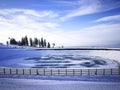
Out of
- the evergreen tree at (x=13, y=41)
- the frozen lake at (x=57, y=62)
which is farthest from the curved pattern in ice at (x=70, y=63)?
the evergreen tree at (x=13, y=41)

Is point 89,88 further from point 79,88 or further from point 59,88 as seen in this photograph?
point 59,88

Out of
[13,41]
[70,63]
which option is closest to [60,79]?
[70,63]

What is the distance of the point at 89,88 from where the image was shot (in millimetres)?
19219

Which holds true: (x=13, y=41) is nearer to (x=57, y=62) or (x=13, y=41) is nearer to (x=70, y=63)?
(x=57, y=62)

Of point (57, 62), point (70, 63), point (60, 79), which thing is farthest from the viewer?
point (57, 62)

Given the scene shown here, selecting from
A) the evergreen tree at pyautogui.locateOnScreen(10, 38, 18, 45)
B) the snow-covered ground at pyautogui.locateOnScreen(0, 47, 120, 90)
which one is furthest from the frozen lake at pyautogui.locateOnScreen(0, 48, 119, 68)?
the evergreen tree at pyautogui.locateOnScreen(10, 38, 18, 45)

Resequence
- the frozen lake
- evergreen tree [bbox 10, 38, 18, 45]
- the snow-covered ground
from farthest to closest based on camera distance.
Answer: evergreen tree [bbox 10, 38, 18, 45] → the frozen lake → the snow-covered ground

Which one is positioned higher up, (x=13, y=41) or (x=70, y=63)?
(x=13, y=41)

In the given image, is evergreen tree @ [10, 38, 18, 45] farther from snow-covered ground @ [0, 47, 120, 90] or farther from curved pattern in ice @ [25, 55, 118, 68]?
curved pattern in ice @ [25, 55, 118, 68]

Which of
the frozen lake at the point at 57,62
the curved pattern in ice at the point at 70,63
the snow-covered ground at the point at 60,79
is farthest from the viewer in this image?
the frozen lake at the point at 57,62

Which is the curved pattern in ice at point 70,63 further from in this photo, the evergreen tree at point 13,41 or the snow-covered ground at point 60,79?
the evergreen tree at point 13,41

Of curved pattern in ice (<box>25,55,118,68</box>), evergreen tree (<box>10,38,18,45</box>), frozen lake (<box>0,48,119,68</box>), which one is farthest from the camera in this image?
evergreen tree (<box>10,38,18,45</box>)

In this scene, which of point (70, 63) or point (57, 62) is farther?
point (57, 62)

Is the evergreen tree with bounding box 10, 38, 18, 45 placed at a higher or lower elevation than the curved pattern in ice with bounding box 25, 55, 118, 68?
higher
